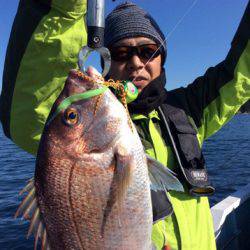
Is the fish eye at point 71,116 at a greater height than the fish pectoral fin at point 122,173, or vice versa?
the fish eye at point 71,116

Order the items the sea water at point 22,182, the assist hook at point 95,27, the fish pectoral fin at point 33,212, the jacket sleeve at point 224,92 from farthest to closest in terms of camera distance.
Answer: the sea water at point 22,182 < the jacket sleeve at point 224,92 < the fish pectoral fin at point 33,212 < the assist hook at point 95,27

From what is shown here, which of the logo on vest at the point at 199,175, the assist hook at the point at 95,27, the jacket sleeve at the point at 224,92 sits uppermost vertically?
the assist hook at the point at 95,27

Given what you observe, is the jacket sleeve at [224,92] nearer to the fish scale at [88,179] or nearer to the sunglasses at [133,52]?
the sunglasses at [133,52]

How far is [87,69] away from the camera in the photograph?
1.72 metres

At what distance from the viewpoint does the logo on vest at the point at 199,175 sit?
2.53 meters

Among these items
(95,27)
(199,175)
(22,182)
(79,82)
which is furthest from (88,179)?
(22,182)

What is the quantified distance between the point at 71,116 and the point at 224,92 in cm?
161

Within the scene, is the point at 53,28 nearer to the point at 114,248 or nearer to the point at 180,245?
the point at 114,248

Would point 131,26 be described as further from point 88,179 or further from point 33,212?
point 33,212

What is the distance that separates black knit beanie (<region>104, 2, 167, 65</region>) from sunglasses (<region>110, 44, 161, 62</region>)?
7 cm

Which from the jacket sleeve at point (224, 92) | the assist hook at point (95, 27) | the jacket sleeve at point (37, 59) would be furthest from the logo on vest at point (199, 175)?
the assist hook at point (95, 27)

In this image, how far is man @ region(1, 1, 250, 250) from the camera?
1.95m

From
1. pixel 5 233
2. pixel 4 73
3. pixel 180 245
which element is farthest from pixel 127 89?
pixel 5 233

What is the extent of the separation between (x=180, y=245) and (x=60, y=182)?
115cm
